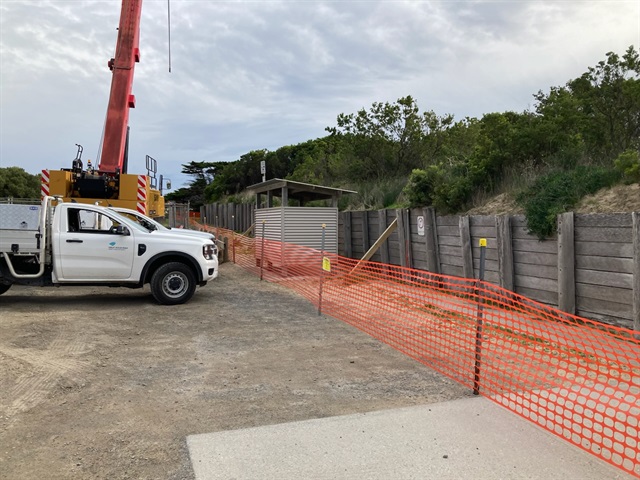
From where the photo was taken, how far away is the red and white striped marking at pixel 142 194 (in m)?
12.4

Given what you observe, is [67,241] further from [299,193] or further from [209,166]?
[209,166]

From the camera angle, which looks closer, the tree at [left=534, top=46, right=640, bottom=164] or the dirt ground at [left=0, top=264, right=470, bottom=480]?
the dirt ground at [left=0, top=264, right=470, bottom=480]

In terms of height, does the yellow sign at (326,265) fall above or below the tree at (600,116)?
below

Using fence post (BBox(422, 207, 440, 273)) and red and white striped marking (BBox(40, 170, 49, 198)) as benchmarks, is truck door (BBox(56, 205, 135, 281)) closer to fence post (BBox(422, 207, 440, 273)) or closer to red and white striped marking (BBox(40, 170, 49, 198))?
red and white striped marking (BBox(40, 170, 49, 198))

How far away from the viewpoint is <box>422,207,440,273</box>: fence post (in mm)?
11141

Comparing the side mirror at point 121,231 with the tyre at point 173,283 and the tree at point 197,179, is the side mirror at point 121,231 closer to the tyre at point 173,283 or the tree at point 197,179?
the tyre at point 173,283

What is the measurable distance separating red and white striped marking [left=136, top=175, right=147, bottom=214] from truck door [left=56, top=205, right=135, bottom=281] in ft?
10.1

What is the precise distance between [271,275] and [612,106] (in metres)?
9.26

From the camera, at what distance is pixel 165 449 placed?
3.62m

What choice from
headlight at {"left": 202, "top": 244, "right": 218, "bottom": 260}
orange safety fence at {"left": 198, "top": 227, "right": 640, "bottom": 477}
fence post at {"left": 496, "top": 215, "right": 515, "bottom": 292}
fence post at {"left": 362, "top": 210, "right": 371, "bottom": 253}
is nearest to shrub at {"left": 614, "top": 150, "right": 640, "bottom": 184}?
fence post at {"left": 496, "top": 215, "right": 515, "bottom": 292}

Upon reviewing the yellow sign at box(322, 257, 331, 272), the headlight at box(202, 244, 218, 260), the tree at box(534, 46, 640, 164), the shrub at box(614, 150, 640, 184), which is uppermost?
the tree at box(534, 46, 640, 164)

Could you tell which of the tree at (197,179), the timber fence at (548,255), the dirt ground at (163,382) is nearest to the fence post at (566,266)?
the timber fence at (548,255)

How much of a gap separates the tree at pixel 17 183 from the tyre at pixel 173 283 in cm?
4582

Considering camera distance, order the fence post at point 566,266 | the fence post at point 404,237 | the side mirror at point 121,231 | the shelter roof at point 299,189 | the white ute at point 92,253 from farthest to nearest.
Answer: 1. the shelter roof at point 299,189
2. the fence post at point 404,237
3. the side mirror at point 121,231
4. the white ute at point 92,253
5. the fence post at point 566,266
